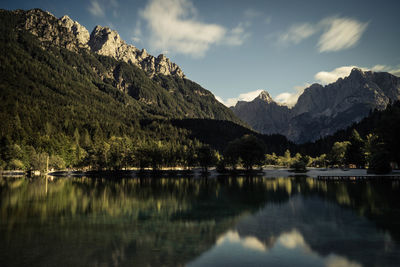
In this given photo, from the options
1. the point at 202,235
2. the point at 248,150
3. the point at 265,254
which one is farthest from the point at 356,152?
the point at 265,254

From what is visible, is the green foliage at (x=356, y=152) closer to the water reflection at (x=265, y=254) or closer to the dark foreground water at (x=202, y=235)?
the dark foreground water at (x=202, y=235)

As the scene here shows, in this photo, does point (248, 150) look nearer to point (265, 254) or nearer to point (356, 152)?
point (356, 152)

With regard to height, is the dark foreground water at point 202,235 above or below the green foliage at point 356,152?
below

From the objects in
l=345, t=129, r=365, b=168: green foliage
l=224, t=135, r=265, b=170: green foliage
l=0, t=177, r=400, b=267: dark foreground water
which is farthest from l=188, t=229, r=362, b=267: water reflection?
l=345, t=129, r=365, b=168: green foliage

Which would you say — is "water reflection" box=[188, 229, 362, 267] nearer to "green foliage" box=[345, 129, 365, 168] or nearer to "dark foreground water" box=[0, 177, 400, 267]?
"dark foreground water" box=[0, 177, 400, 267]

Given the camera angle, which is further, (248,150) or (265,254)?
(248,150)

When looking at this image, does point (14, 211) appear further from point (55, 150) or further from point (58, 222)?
point (55, 150)

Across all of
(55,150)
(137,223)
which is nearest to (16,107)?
(55,150)

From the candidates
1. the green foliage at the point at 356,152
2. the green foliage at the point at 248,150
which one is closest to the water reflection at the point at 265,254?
the green foliage at the point at 248,150

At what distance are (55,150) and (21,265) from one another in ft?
540

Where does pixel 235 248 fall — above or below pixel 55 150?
below

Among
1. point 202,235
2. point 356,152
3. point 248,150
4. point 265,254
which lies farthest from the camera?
point 356,152

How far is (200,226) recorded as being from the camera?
27.6 metres

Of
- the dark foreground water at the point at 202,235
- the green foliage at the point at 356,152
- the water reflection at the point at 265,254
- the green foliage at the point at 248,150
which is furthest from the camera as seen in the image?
the green foliage at the point at 356,152
